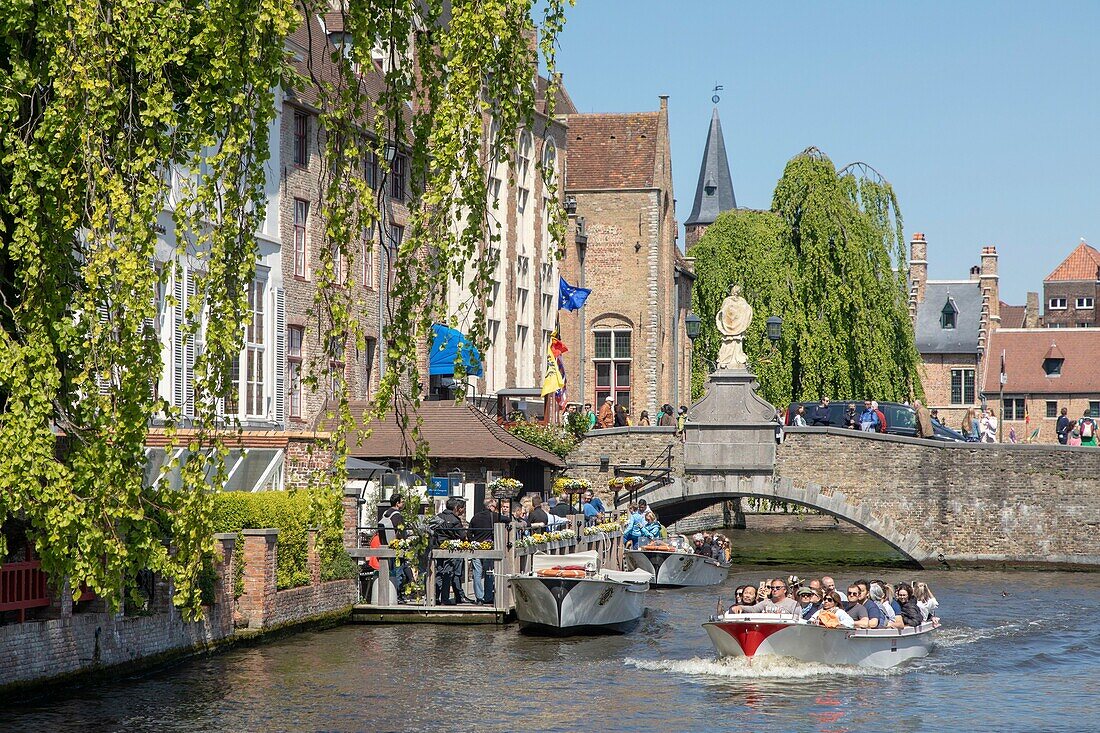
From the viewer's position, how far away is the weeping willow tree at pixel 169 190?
37.8ft

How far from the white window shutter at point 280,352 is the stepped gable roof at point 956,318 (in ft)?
190

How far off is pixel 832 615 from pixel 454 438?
13.2 m

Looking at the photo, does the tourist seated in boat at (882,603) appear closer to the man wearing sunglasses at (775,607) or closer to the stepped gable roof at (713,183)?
the man wearing sunglasses at (775,607)

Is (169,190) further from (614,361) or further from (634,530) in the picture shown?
(614,361)

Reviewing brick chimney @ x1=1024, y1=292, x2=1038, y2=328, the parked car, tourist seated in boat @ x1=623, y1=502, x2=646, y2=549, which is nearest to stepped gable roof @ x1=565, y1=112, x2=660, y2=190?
the parked car

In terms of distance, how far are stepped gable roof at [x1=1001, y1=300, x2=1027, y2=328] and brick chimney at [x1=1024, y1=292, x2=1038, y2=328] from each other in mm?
2492

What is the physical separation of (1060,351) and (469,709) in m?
71.1

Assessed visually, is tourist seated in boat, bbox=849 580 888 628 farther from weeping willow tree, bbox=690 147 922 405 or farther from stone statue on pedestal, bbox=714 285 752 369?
weeping willow tree, bbox=690 147 922 405

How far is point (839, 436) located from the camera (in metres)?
40.7

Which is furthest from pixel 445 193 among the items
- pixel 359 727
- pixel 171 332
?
pixel 171 332

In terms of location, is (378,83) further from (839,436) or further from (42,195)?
(42,195)

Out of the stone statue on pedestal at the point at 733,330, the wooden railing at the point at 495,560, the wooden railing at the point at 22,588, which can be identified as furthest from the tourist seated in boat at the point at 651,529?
the wooden railing at the point at 22,588

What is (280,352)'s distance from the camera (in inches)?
1300

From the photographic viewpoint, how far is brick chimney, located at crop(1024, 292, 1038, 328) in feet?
352
